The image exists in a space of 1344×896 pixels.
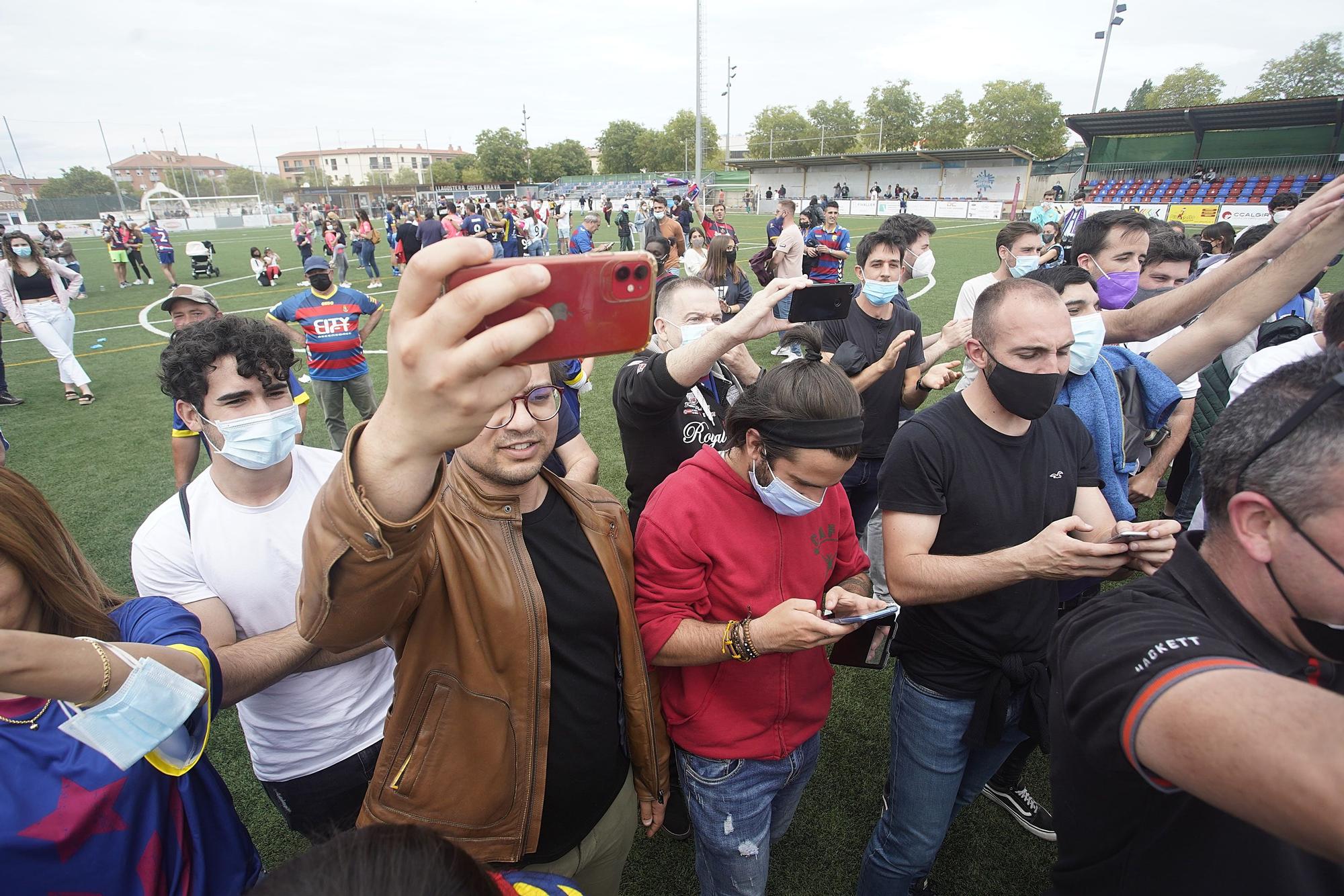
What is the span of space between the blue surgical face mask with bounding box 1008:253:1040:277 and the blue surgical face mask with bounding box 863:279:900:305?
179 cm

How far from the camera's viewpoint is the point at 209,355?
2.38m

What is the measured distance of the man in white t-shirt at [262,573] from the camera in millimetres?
2037

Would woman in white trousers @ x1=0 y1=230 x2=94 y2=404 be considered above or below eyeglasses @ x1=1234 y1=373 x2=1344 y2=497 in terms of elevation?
below

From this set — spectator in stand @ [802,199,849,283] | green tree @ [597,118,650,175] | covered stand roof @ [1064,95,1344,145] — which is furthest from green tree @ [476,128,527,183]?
spectator in stand @ [802,199,849,283]

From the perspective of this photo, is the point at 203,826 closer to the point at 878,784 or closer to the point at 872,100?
the point at 878,784

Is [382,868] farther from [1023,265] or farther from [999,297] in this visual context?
[1023,265]

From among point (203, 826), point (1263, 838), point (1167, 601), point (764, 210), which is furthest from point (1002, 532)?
point (764, 210)

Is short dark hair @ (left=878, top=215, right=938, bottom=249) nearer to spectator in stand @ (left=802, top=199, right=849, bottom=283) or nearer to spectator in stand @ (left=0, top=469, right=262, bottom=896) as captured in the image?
spectator in stand @ (left=802, top=199, right=849, bottom=283)

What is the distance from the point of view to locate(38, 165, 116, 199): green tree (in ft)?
290

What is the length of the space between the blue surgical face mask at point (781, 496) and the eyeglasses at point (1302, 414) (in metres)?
1.06

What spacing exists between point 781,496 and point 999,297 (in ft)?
4.07

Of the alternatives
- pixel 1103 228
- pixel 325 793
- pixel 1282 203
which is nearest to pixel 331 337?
pixel 325 793

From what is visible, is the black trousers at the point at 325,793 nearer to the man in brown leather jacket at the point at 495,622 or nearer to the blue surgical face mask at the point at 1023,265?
the man in brown leather jacket at the point at 495,622

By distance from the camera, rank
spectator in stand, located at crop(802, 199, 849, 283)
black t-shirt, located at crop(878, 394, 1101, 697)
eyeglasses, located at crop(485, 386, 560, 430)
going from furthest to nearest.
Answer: spectator in stand, located at crop(802, 199, 849, 283) < black t-shirt, located at crop(878, 394, 1101, 697) < eyeglasses, located at crop(485, 386, 560, 430)
